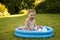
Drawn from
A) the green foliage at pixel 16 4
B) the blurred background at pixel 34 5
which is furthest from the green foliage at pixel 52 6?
the green foliage at pixel 16 4

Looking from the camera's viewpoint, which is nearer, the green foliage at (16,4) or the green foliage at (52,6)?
the green foliage at (52,6)

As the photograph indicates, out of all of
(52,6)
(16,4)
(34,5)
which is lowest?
(34,5)

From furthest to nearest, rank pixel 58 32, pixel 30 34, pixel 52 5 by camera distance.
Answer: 1. pixel 52 5
2. pixel 58 32
3. pixel 30 34

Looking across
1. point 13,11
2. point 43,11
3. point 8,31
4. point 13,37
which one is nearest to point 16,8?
point 13,11

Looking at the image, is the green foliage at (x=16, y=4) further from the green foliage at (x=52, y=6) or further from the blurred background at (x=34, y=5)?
the green foliage at (x=52, y=6)

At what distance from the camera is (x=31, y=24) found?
7215mm

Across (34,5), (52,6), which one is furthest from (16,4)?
(52,6)

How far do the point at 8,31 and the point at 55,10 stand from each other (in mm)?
7401

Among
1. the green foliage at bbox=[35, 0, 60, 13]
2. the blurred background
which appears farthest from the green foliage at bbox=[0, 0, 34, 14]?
the green foliage at bbox=[35, 0, 60, 13]

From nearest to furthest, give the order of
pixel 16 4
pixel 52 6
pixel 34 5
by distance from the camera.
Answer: pixel 52 6, pixel 16 4, pixel 34 5

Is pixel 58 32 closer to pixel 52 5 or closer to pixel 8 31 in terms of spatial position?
pixel 8 31

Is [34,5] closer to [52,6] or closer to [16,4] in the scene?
[16,4]

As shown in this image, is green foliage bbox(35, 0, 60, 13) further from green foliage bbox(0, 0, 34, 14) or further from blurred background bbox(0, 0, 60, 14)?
green foliage bbox(0, 0, 34, 14)

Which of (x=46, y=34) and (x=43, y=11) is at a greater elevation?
(x=46, y=34)
